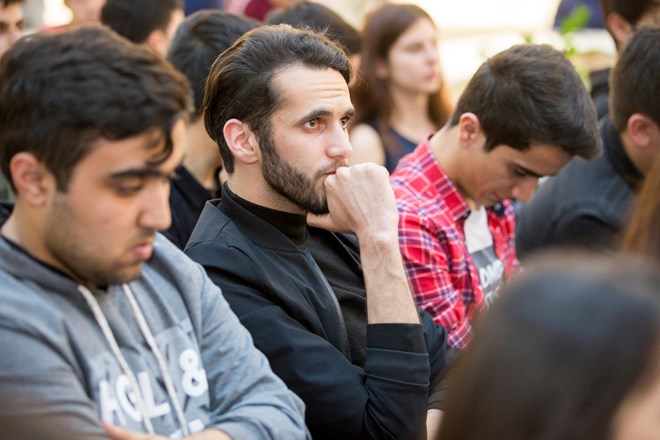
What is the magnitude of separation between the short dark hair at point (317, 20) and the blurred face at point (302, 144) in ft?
5.60

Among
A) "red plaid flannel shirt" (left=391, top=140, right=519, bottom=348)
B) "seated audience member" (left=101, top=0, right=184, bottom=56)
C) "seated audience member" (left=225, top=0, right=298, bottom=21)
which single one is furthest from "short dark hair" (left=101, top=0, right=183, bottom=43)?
"red plaid flannel shirt" (left=391, top=140, right=519, bottom=348)

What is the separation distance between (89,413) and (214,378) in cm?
36

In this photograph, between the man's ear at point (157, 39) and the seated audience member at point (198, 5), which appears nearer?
the man's ear at point (157, 39)

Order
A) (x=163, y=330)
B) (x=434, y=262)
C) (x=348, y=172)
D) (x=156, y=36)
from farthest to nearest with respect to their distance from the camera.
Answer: (x=156, y=36)
(x=434, y=262)
(x=348, y=172)
(x=163, y=330)

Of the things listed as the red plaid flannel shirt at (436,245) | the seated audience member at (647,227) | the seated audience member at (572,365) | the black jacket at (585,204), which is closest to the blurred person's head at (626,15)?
the black jacket at (585,204)

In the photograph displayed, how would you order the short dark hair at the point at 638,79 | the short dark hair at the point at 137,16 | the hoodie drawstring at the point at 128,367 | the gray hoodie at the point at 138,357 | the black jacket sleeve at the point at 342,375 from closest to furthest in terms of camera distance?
the gray hoodie at the point at 138,357 → the hoodie drawstring at the point at 128,367 → the black jacket sleeve at the point at 342,375 → the short dark hair at the point at 638,79 → the short dark hair at the point at 137,16

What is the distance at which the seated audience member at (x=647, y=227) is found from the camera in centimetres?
192

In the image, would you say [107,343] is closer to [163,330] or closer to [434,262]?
[163,330]

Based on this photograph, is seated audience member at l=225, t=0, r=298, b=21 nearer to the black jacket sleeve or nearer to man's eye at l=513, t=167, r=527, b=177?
man's eye at l=513, t=167, r=527, b=177

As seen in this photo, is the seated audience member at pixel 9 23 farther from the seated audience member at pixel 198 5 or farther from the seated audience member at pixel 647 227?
the seated audience member at pixel 647 227

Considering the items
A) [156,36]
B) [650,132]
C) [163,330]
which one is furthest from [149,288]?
[156,36]

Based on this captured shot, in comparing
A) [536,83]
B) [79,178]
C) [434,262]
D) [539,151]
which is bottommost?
[434,262]

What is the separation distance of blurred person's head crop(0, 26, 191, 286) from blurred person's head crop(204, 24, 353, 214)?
744 millimetres

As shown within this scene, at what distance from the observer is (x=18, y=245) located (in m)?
1.80
